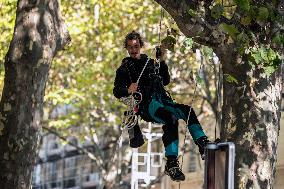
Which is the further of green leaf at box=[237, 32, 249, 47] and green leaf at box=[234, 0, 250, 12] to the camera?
green leaf at box=[237, 32, 249, 47]

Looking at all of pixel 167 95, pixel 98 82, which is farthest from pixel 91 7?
pixel 167 95

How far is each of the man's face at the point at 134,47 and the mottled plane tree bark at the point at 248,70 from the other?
482mm

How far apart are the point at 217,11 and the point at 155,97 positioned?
110 centimetres

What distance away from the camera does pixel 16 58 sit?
9.89 metres

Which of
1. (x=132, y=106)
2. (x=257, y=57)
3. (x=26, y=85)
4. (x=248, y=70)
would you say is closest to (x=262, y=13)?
(x=257, y=57)

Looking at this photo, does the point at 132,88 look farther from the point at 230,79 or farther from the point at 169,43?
the point at 230,79

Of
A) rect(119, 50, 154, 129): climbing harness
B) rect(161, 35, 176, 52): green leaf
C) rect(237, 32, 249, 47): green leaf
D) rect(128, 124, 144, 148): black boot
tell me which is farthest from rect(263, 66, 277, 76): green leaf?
rect(128, 124, 144, 148): black boot

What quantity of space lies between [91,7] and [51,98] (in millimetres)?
3494

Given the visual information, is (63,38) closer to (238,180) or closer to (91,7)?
(238,180)

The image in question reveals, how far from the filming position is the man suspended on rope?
25.3 ft

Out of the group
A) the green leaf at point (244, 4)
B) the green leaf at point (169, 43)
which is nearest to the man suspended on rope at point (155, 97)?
the green leaf at point (169, 43)

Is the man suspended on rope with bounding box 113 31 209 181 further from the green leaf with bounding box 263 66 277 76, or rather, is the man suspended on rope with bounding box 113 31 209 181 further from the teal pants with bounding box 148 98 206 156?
the green leaf with bounding box 263 66 277 76

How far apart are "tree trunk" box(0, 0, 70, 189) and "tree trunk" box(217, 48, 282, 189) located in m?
2.71

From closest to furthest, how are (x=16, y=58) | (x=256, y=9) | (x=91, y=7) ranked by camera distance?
(x=256, y=9)
(x=16, y=58)
(x=91, y=7)
